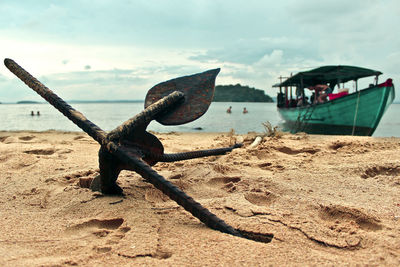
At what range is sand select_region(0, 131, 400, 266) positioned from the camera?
1.30 metres

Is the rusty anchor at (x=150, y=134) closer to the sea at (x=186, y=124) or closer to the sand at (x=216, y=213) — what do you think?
the sand at (x=216, y=213)

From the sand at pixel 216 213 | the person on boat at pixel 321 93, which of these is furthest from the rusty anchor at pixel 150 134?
the person on boat at pixel 321 93

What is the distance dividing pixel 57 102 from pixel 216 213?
4.62ft

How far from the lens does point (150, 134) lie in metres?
2.20

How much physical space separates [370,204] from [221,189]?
110 centimetres

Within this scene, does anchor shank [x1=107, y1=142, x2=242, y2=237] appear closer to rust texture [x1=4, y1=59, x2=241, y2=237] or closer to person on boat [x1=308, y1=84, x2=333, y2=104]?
rust texture [x1=4, y1=59, x2=241, y2=237]

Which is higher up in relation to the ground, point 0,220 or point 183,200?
point 183,200

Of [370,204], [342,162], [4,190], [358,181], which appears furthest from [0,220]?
[342,162]

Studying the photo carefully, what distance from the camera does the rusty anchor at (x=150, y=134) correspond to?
157 centimetres

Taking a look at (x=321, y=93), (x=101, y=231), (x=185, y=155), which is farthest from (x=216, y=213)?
(x=321, y=93)

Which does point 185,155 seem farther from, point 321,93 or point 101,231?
point 321,93

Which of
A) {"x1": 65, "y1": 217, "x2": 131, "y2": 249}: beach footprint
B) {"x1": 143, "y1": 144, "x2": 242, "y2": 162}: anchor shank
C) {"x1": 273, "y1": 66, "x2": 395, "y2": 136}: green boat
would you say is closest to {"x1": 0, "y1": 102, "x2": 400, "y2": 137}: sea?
{"x1": 273, "y1": 66, "x2": 395, "y2": 136}: green boat

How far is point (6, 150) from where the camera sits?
378 cm

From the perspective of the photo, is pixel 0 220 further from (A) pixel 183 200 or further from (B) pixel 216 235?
(B) pixel 216 235
